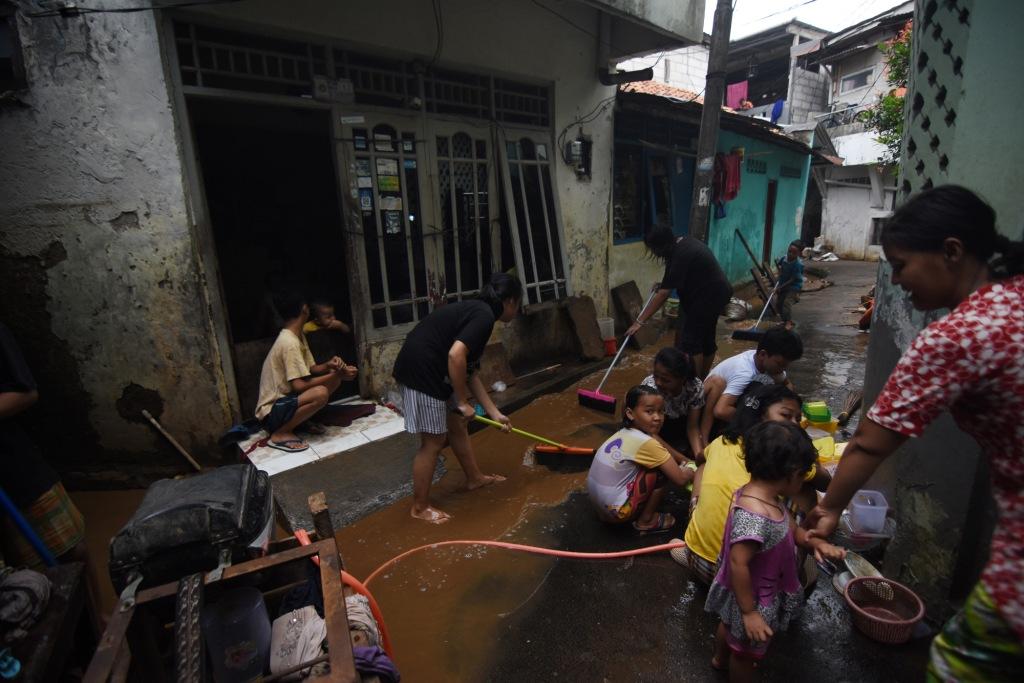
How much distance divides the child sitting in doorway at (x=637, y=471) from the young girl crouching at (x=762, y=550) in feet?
3.48

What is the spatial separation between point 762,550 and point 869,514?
139cm

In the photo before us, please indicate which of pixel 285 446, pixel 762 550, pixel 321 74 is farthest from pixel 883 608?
pixel 321 74

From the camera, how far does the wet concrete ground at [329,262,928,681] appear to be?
249cm

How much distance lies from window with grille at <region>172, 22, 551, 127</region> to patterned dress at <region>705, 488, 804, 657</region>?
477 cm

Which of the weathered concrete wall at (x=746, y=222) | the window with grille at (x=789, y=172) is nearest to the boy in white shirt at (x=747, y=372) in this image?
the weathered concrete wall at (x=746, y=222)

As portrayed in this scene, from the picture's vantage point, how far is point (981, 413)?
1.41 metres

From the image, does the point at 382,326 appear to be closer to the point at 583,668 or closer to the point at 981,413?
the point at 583,668

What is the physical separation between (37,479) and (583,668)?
2762 mm

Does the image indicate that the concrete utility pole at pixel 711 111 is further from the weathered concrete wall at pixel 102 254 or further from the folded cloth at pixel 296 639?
the folded cloth at pixel 296 639

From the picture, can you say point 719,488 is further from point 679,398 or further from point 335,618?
point 335,618

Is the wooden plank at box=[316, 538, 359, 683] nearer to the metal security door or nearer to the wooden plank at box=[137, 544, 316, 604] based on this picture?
the wooden plank at box=[137, 544, 316, 604]

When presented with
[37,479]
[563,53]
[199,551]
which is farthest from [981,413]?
[563,53]

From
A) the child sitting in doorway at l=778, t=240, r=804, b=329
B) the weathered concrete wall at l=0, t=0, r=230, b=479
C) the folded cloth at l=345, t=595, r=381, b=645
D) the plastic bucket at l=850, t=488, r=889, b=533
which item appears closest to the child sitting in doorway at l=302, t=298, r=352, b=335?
the weathered concrete wall at l=0, t=0, r=230, b=479

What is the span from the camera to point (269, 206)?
7605 mm
